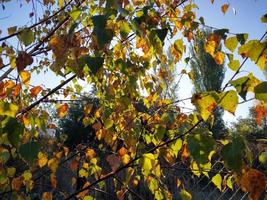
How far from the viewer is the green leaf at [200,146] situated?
112 centimetres

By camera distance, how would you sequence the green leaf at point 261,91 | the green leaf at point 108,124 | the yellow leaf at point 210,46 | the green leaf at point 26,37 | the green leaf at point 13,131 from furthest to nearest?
the green leaf at point 108,124 → the yellow leaf at point 210,46 → the green leaf at point 26,37 → the green leaf at point 13,131 → the green leaf at point 261,91

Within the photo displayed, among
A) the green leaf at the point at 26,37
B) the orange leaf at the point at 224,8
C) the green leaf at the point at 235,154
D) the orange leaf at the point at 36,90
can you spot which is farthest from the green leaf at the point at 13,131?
the orange leaf at the point at 224,8

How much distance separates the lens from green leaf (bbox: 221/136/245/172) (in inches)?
38.5

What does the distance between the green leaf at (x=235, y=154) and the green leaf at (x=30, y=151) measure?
59cm

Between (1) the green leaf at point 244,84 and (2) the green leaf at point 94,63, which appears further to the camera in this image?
(2) the green leaf at point 94,63

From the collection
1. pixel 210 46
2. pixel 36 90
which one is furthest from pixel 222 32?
pixel 36 90

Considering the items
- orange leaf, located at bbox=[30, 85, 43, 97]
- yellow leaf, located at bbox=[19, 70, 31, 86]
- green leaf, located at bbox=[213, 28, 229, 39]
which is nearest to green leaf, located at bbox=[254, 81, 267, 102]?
green leaf, located at bbox=[213, 28, 229, 39]

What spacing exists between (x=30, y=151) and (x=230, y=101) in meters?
0.66

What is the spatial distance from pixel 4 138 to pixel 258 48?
1050mm

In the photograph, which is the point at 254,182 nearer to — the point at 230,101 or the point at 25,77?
the point at 230,101

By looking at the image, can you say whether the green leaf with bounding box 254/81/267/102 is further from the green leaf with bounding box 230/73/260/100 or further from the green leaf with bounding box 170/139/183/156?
the green leaf with bounding box 170/139/183/156

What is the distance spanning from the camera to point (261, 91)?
973 mm

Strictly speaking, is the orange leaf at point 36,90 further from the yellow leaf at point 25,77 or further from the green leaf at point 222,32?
the green leaf at point 222,32

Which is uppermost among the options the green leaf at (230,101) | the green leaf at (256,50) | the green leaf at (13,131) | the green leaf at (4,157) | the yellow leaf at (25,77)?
the yellow leaf at (25,77)
